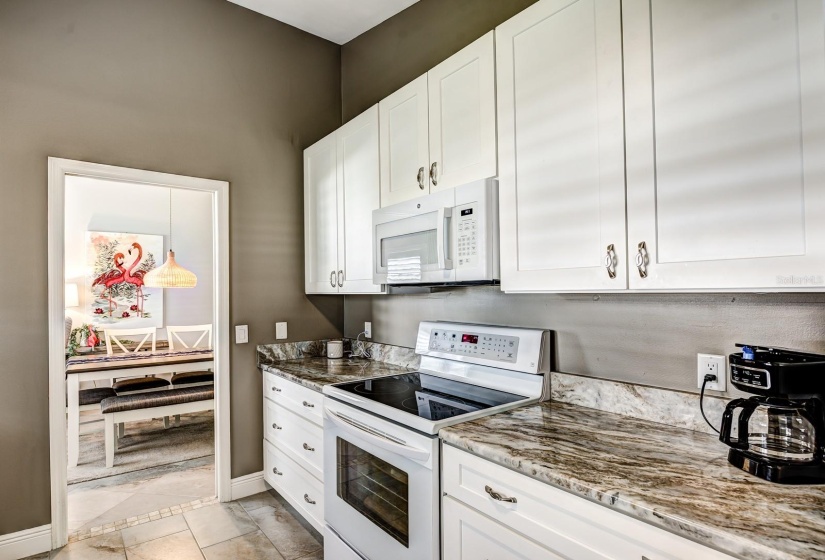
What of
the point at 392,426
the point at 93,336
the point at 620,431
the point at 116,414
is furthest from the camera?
the point at 93,336

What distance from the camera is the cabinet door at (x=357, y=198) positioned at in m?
2.42

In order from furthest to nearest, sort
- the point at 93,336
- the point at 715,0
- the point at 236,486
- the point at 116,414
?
the point at 93,336
the point at 116,414
the point at 236,486
the point at 715,0

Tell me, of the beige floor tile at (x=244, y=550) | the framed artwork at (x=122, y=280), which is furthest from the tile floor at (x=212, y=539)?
the framed artwork at (x=122, y=280)

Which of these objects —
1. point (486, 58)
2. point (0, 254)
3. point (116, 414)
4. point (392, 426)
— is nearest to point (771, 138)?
point (486, 58)

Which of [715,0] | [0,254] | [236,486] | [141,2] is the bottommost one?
[236,486]

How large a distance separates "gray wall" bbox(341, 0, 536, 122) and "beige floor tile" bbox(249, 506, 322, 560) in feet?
8.71

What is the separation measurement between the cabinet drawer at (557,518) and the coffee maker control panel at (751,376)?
1.36 feet

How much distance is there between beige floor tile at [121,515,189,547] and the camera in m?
2.44

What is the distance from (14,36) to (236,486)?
272 cm

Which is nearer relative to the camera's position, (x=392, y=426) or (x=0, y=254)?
(x=392, y=426)

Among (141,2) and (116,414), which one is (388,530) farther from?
(141,2)

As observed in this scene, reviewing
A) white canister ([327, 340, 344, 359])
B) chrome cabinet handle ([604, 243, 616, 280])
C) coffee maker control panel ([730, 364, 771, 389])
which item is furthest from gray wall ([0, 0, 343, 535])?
coffee maker control panel ([730, 364, 771, 389])

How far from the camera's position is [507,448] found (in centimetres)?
131

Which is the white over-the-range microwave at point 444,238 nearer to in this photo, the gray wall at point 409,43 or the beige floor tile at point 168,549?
the gray wall at point 409,43
